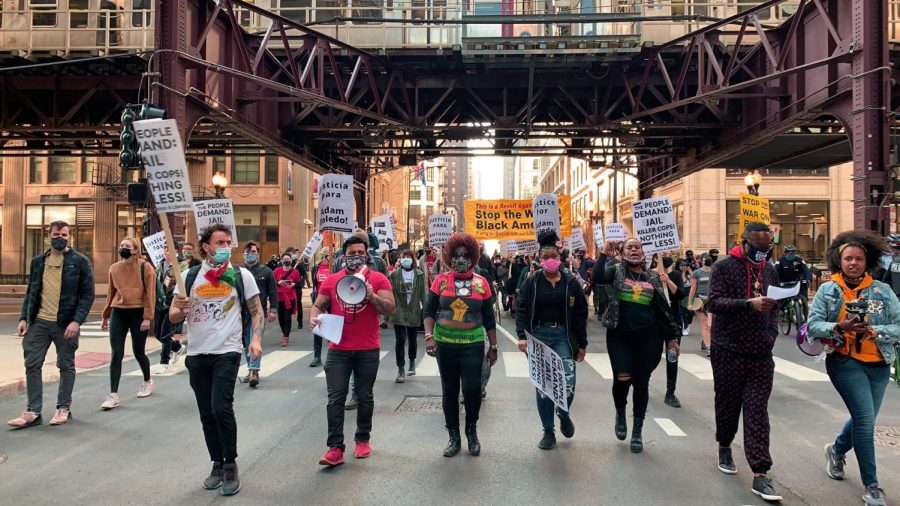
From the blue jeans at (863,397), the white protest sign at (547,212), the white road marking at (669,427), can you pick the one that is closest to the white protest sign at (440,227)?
the white protest sign at (547,212)

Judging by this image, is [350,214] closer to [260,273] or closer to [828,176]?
[260,273]

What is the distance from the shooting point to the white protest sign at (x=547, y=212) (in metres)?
13.4

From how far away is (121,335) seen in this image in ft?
23.9

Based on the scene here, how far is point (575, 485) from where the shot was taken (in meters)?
4.68

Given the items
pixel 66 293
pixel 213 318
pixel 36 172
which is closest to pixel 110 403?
pixel 66 293

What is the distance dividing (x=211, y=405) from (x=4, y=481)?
1.78m

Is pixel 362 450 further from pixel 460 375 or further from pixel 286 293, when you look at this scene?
pixel 286 293

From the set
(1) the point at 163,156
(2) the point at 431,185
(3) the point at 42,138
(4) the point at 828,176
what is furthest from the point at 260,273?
(2) the point at 431,185

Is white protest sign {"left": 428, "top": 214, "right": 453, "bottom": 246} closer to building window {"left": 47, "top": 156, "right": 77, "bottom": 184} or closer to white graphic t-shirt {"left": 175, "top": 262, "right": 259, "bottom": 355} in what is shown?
white graphic t-shirt {"left": 175, "top": 262, "right": 259, "bottom": 355}

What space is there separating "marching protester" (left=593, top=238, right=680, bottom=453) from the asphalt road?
1.67ft

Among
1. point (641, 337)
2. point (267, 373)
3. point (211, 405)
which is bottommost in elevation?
A: point (267, 373)

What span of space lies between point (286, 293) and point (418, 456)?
8.39 metres

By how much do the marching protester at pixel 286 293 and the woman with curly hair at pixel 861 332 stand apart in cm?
996

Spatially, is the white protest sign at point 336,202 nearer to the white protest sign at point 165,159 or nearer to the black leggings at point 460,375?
the white protest sign at point 165,159
